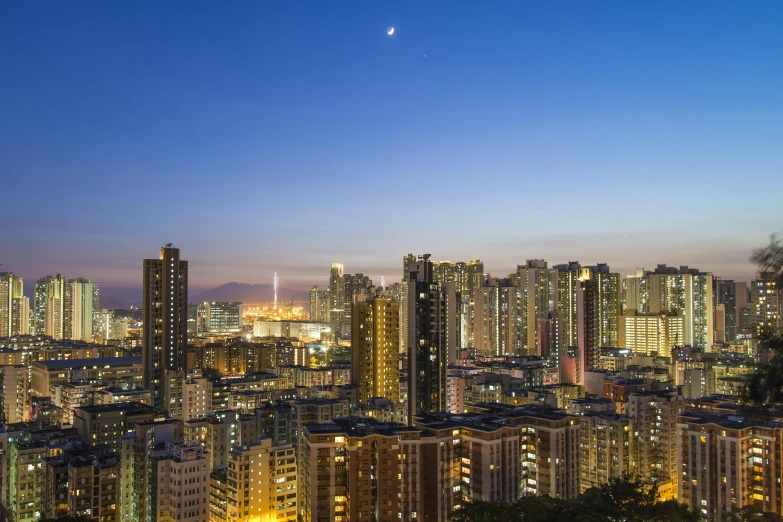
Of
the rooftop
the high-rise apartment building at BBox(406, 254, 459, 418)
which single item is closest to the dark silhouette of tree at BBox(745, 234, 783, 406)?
the high-rise apartment building at BBox(406, 254, 459, 418)

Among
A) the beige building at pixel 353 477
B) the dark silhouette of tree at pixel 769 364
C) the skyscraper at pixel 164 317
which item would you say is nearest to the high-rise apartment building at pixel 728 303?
the skyscraper at pixel 164 317

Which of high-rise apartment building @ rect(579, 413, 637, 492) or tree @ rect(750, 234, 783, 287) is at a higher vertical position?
tree @ rect(750, 234, 783, 287)

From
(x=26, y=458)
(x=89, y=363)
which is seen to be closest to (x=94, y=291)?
(x=89, y=363)

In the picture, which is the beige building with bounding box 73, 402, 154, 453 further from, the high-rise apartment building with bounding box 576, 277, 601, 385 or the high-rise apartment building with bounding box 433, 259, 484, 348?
the high-rise apartment building with bounding box 433, 259, 484, 348

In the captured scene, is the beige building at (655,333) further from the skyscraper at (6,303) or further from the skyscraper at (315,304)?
the skyscraper at (6,303)

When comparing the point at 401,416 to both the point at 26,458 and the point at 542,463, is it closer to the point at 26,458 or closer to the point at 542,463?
the point at 542,463

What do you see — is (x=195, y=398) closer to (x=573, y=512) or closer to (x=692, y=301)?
(x=573, y=512)

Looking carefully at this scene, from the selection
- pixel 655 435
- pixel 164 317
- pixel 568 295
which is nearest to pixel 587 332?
pixel 568 295
